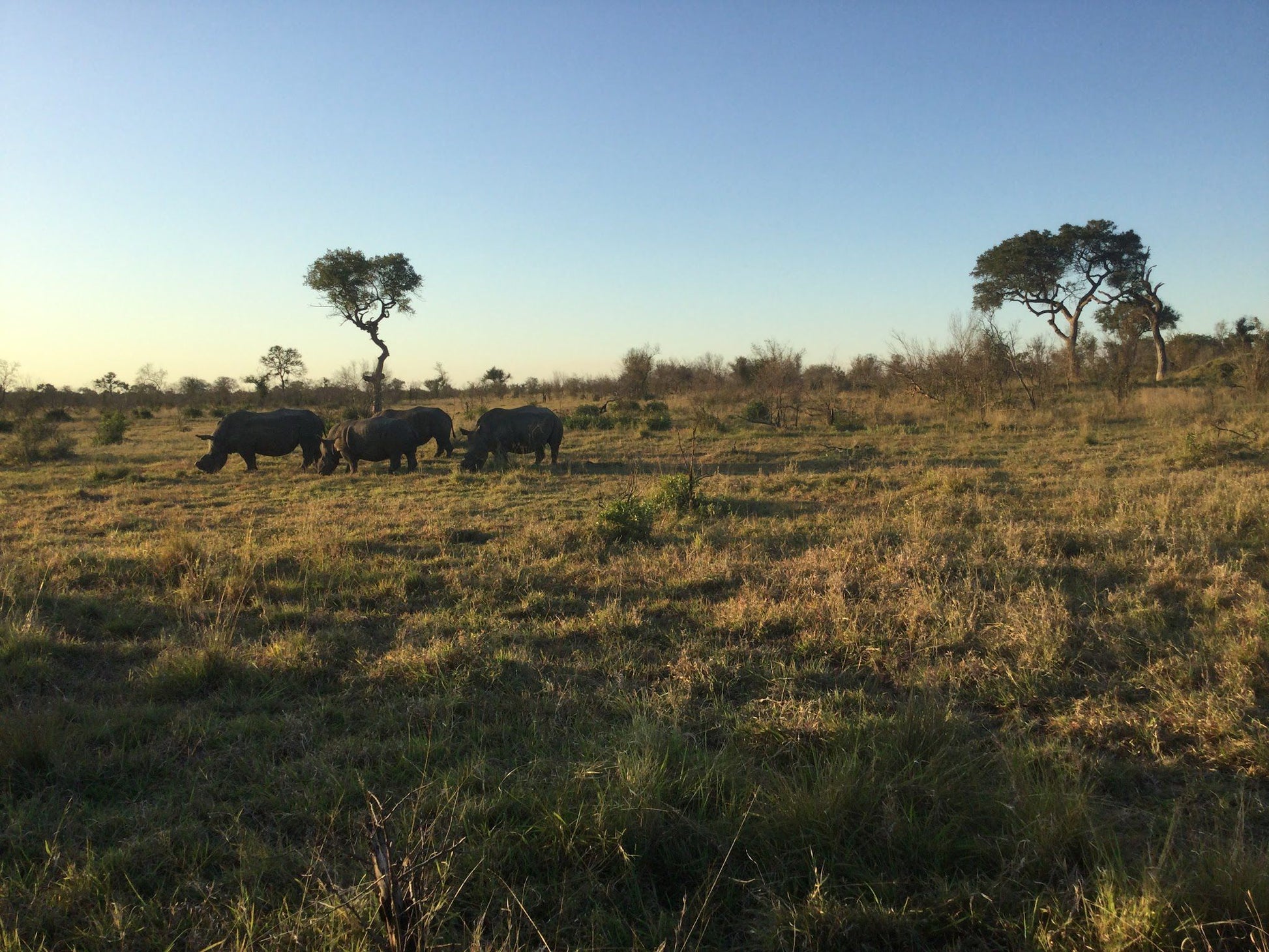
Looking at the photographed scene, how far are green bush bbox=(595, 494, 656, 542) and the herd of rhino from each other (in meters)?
7.38

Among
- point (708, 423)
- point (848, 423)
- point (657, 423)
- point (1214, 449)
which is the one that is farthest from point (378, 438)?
point (1214, 449)

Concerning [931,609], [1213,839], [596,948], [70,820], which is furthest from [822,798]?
[70,820]

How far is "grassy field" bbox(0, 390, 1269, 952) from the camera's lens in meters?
2.16

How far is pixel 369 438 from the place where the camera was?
1431cm

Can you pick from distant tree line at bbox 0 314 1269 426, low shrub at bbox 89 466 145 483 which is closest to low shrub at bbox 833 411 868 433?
distant tree line at bbox 0 314 1269 426

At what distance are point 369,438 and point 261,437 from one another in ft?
8.77

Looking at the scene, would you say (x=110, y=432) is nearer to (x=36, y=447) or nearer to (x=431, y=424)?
(x=36, y=447)

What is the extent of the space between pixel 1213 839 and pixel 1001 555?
3856 millimetres

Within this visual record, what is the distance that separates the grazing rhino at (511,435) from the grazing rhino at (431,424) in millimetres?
1586

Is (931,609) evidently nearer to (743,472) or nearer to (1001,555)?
(1001,555)

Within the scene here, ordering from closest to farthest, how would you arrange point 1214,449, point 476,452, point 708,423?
1. point 1214,449
2. point 476,452
3. point 708,423

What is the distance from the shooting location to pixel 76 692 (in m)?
3.88

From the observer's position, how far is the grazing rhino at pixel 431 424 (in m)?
15.8

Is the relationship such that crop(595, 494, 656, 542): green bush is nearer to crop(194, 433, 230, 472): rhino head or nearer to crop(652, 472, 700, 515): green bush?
crop(652, 472, 700, 515): green bush
